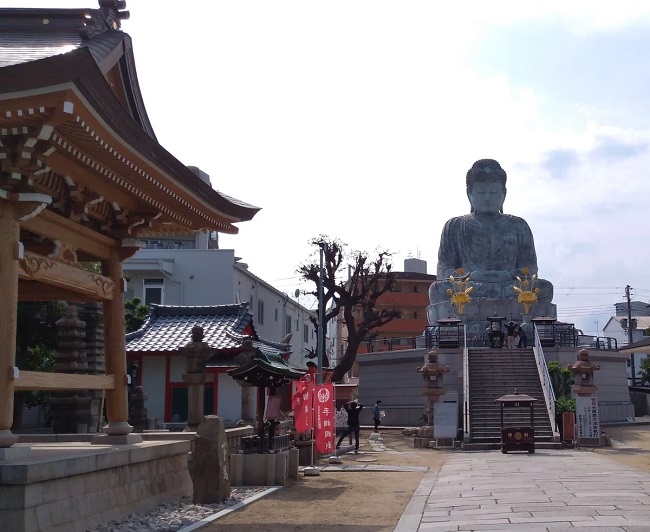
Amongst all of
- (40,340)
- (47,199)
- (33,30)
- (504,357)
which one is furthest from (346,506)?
(504,357)

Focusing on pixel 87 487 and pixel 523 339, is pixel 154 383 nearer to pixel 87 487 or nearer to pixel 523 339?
pixel 523 339

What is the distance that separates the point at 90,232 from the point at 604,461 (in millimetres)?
13211

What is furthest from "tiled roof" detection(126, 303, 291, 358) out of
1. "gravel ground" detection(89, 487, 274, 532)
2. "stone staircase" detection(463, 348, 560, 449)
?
"gravel ground" detection(89, 487, 274, 532)

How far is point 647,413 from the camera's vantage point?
46438mm

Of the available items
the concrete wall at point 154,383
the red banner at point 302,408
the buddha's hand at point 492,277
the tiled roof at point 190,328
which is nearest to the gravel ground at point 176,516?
the red banner at point 302,408

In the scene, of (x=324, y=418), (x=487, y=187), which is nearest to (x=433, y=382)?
(x=324, y=418)

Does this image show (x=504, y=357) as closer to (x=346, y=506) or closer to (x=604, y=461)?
(x=604, y=461)

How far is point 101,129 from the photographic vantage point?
387 inches

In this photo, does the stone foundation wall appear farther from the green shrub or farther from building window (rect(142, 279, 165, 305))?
building window (rect(142, 279, 165, 305))

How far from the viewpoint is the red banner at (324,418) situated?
2123cm

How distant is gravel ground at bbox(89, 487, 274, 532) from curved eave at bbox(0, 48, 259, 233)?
4.61 m

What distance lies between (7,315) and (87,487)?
2304 mm

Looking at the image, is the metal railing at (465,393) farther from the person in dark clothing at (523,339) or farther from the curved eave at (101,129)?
the curved eave at (101,129)

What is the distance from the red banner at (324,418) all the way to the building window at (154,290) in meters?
20.0
